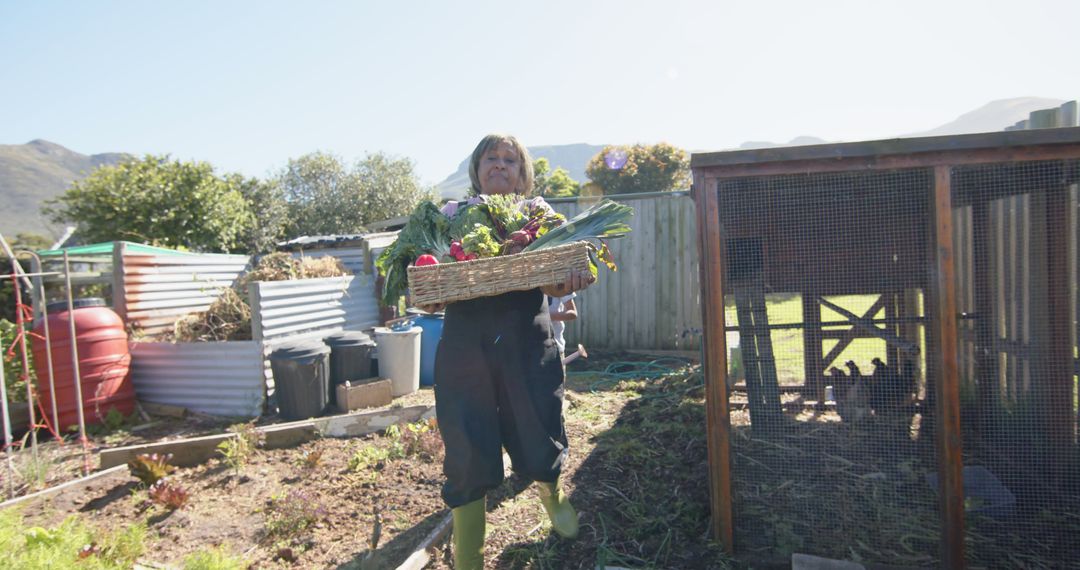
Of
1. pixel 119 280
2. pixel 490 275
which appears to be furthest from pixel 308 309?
pixel 490 275

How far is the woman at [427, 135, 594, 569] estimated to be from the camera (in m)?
2.28

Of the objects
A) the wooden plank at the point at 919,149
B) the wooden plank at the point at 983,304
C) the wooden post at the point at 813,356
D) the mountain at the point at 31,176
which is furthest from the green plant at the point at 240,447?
the mountain at the point at 31,176

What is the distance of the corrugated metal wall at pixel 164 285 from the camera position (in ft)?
18.3

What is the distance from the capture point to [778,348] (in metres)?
4.85

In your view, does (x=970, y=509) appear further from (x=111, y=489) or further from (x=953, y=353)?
(x=111, y=489)

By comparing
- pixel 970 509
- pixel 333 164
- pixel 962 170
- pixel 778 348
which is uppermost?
pixel 333 164

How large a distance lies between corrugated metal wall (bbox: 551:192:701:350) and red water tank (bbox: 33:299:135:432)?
5.74 m

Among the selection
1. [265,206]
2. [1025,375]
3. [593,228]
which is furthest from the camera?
[265,206]

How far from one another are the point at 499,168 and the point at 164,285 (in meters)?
5.20

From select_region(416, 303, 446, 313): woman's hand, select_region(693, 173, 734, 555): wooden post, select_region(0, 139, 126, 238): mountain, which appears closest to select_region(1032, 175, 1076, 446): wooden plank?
select_region(693, 173, 734, 555): wooden post

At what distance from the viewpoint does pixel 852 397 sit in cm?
398

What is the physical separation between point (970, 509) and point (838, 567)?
3.90 ft

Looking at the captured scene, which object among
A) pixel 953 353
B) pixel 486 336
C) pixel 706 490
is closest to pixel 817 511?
pixel 706 490

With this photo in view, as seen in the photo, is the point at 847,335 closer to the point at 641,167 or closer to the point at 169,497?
the point at 169,497
